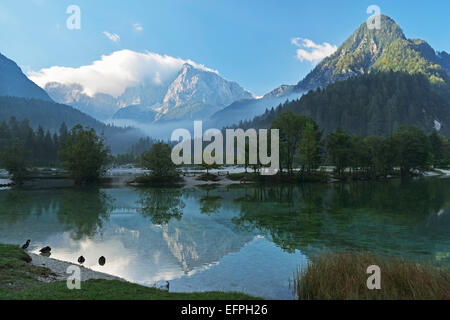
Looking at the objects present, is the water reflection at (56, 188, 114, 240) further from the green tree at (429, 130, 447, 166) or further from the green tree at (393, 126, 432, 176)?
the green tree at (429, 130, 447, 166)

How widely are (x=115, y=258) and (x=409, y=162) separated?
109m

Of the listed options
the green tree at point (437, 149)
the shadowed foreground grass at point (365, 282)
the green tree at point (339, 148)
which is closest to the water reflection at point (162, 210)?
the shadowed foreground grass at point (365, 282)

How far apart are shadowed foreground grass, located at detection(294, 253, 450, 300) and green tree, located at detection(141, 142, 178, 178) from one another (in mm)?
71221

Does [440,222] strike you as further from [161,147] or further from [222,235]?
[161,147]

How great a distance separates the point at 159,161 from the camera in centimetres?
8138

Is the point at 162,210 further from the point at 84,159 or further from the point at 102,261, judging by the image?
the point at 84,159

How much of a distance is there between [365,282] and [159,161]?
7329cm

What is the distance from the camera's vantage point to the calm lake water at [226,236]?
17.1 metres

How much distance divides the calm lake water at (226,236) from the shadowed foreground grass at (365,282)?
173 centimetres

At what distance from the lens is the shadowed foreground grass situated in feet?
35.8

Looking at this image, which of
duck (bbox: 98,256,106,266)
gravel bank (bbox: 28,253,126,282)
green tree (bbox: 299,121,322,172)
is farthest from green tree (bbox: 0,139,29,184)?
duck (bbox: 98,256,106,266)

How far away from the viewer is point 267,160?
90812 mm

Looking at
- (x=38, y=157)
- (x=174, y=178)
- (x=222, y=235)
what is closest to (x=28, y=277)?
(x=222, y=235)
